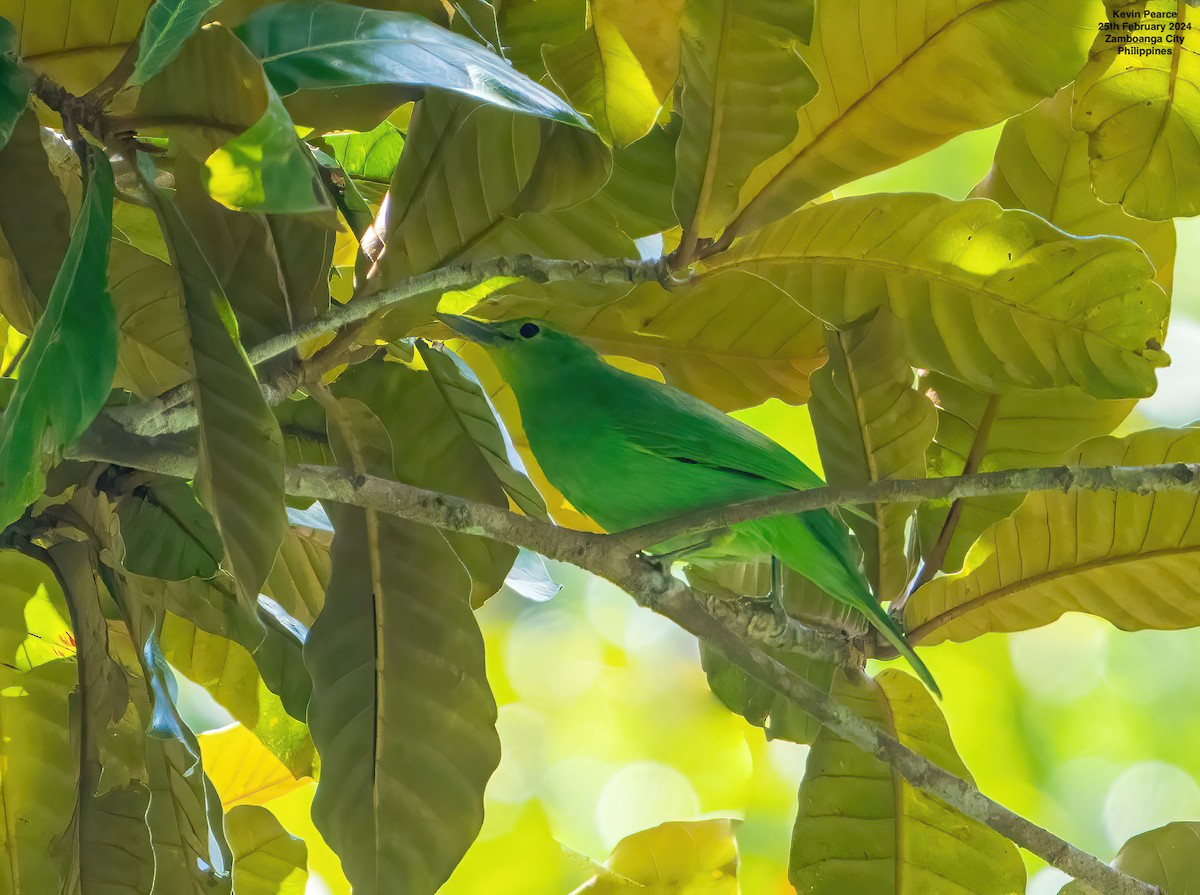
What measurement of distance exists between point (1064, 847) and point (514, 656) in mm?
3154

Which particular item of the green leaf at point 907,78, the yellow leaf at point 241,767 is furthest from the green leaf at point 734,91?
the yellow leaf at point 241,767

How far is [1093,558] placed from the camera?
196cm

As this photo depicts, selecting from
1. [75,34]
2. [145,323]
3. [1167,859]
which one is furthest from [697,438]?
[75,34]

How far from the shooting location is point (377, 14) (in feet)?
4.03

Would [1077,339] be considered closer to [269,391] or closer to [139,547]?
[269,391]

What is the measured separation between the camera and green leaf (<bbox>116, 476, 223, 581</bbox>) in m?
1.71

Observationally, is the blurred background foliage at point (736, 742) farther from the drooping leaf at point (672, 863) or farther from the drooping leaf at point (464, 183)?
the drooping leaf at point (464, 183)

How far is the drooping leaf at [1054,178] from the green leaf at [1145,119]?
10 cm

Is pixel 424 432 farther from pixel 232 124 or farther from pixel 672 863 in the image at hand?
pixel 672 863

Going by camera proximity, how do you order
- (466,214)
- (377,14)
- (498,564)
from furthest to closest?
1. (498,564)
2. (466,214)
3. (377,14)

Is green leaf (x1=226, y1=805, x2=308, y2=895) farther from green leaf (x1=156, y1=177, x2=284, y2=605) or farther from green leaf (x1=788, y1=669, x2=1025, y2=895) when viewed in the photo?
green leaf (x1=156, y1=177, x2=284, y2=605)

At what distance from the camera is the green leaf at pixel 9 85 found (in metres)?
1.17

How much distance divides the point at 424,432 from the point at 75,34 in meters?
0.77

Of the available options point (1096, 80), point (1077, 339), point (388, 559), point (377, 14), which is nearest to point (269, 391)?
point (388, 559)
